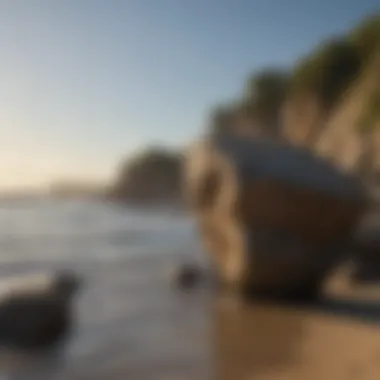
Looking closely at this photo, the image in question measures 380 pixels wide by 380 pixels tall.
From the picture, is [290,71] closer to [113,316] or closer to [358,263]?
[358,263]

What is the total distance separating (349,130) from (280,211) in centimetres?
1681

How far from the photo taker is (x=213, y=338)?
6297mm

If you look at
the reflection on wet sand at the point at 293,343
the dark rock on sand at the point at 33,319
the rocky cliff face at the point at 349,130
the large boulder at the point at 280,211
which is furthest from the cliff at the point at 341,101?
the dark rock on sand at the point at 33,319

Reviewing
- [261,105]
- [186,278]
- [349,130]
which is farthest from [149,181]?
[186,278]

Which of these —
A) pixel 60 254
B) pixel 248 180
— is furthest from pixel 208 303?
pixel 60 254

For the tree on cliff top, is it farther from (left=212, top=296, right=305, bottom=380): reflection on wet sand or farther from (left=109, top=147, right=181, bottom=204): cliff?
(left=212, top=296, right=305, bottom=380): reflection on wet sand

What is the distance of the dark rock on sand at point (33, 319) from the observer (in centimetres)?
613

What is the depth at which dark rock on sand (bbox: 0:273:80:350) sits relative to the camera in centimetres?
613

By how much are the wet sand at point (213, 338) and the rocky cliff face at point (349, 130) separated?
441cm

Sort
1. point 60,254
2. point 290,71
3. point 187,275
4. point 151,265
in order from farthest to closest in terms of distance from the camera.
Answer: point 290,71, point 60,254, point 151,265, point 187,275

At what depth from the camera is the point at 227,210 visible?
26.8 feet

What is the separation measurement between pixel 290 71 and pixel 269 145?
102 ft

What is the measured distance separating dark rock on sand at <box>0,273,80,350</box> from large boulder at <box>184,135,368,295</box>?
97.5 inches

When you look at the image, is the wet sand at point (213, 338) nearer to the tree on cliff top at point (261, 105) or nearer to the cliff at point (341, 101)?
the cliff at point (341, 101)
